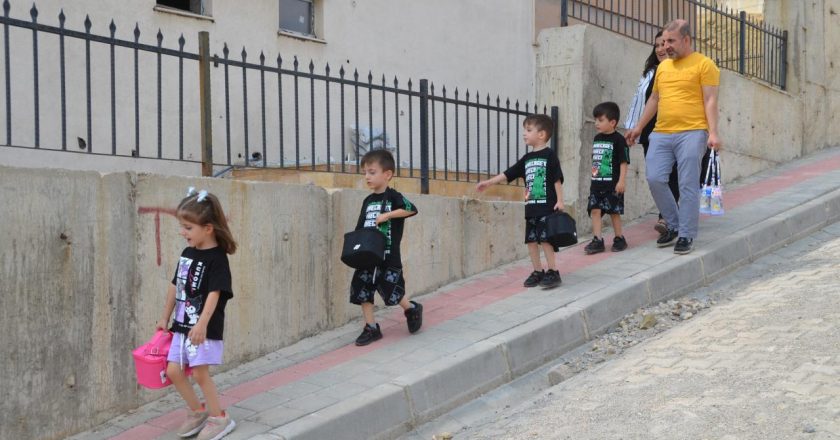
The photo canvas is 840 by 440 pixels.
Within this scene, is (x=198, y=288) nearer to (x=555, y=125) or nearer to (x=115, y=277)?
(x=115, y=277)

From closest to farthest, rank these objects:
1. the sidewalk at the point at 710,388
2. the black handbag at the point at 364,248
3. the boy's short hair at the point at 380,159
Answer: the sidewalk at the point at 710,388
the black handbag at the point at 364,248
the boy's short hair at the point at 380,159

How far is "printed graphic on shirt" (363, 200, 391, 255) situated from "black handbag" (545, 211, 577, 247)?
140 centimetres

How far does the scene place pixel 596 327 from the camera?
6309 mm

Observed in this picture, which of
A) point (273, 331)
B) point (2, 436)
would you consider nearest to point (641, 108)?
point (273, 331)

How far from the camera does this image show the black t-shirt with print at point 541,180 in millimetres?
6746

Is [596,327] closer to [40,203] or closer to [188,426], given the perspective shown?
[188,426]

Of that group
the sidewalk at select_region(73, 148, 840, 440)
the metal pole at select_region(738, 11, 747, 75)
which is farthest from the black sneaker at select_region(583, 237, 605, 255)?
the metal pole at select_region(738, 11, 747, 75)

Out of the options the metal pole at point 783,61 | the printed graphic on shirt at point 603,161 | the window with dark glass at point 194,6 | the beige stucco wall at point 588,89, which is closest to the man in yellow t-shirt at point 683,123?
the printed graphic on shirt at point 603,161

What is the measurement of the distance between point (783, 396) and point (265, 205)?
11.1 ft

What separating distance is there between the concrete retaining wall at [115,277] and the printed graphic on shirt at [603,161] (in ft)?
8.04

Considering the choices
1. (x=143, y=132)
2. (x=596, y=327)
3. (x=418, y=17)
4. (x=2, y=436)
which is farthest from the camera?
(x=418, y=17)

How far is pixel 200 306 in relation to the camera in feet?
14.6

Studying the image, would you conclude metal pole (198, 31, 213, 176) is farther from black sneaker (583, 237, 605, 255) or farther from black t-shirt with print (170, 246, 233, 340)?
black sneaker (583, 237, 605, 255)

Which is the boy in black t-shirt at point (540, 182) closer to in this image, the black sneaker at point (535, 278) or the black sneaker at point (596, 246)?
the black sneaker at point (535, 278)
